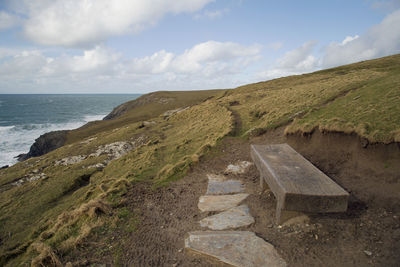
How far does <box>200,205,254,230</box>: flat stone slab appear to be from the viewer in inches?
→ 217

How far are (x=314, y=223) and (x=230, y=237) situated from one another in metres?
1.82

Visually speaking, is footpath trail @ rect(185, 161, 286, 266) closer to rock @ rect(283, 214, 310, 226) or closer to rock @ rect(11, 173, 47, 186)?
rock @ rect(283, 214, 310, 226)

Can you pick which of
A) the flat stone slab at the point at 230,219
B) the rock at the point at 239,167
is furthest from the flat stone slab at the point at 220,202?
the rock at the point at 239,167

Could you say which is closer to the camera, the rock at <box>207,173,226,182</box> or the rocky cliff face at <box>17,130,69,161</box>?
the rock at <box>207,173,226,182</box>

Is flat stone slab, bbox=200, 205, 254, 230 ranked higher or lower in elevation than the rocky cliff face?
higher

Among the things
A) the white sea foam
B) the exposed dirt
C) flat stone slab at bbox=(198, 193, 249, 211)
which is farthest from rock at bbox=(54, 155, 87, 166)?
the white sea foam

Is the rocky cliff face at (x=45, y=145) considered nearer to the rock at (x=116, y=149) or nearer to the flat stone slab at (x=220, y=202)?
the rock at (x=116, y=149)

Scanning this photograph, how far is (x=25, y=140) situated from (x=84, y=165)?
43.7 metres

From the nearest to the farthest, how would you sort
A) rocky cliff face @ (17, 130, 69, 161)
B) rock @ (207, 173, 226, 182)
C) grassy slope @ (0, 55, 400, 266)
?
grassy slope @ (0, 55, 400, 266), rock @ (207, 173, 226, 182), rocky cliff face @ (17, 130, 69, 161)

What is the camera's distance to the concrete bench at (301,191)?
15.6 feet

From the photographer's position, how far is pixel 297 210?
16.2ft

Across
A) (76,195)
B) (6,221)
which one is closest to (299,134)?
(76,195)

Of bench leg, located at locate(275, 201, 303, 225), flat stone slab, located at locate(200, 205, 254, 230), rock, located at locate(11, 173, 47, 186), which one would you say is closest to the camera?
bench leg, located at locate(275, 201, 303, 225)

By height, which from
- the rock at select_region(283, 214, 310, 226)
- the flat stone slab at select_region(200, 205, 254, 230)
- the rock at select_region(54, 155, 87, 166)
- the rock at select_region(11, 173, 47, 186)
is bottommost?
the rock at select_region(11, 173, 47, 186)
